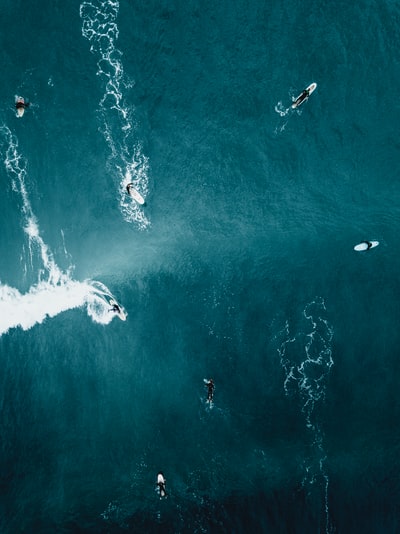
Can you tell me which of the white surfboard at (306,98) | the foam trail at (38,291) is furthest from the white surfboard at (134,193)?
the white surfboard at (306,98)

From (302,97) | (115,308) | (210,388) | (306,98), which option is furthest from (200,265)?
(306,98)

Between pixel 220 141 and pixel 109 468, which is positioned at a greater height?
pixel 220 141

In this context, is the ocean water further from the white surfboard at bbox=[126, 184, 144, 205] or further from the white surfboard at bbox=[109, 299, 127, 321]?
the white surfboard at bbox=[126, 184, 144, 205]

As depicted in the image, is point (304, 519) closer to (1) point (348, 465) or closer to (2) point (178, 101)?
(1) point (348, 465)

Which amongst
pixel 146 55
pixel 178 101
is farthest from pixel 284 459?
pixel 146 55

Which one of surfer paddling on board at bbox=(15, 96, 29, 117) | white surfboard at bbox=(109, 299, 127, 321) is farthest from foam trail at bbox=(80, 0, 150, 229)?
white surfboard at bbox=(109, 299, 127, 321)

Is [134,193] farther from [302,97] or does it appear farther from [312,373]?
[312,373]
